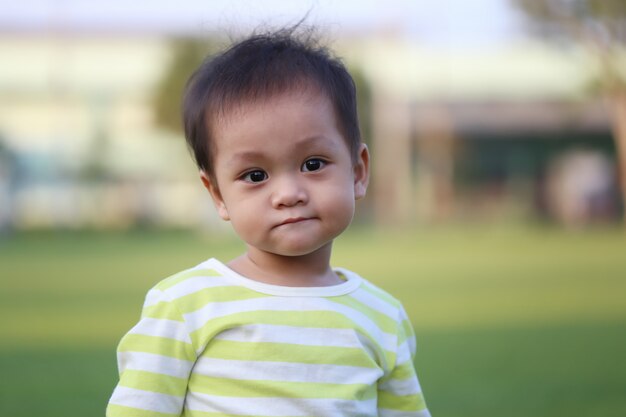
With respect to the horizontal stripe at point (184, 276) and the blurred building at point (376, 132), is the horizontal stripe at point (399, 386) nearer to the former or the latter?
the horizontal stripe at point (184, 276)

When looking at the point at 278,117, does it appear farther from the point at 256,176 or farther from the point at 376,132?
the point at 376,132

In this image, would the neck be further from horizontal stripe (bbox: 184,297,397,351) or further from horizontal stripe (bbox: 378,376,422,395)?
horizontal stripe (bbox: 378,376,422,395)

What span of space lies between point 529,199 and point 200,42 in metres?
12.5

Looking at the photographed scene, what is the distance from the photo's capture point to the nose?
199 centimetres

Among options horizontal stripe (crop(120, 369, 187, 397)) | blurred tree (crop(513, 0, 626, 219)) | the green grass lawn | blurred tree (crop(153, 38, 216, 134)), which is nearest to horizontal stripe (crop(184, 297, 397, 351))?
horizontal stripe (crop(120, 369, 187, 397))

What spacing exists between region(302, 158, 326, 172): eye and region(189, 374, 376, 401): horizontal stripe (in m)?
0.43

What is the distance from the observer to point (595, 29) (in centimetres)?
2572

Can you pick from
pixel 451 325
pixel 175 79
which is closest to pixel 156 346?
pixel 451 325

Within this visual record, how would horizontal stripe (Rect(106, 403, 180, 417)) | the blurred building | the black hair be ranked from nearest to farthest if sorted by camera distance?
horizontal stripe (Rect(106, 403, 180, 417)) < the black hair < the blurred building

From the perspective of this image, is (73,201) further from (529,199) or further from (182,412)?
(182,412)

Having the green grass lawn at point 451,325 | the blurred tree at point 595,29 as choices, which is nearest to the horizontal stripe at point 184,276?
the green grass lawn at point 451,325

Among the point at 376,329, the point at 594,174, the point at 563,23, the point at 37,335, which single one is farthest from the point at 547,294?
the point at 594,174

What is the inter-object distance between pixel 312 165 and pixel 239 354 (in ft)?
1.33

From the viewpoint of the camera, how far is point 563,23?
25969 millimetres
